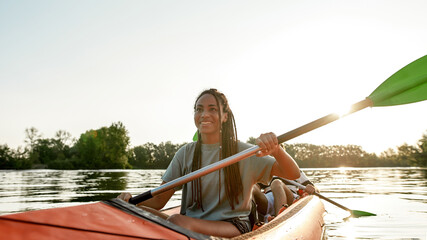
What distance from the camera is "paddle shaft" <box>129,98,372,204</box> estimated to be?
2400 mm

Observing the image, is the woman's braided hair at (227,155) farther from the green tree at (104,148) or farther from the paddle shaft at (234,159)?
the green tree at (104,148)

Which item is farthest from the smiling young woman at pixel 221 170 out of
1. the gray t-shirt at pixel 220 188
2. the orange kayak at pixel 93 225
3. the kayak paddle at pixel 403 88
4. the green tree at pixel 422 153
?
the green tree at pixel 422 153

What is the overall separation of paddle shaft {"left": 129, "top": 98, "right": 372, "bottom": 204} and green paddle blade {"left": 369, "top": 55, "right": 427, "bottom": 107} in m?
0.37

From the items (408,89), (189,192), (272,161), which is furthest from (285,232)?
(408,89)

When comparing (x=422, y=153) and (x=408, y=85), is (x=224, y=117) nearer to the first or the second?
(x=408, y=85)

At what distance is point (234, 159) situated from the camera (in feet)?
7.90

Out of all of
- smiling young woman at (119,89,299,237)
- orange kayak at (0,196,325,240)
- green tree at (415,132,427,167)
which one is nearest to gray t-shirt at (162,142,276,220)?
smiling young woman at (119,89,299,237)

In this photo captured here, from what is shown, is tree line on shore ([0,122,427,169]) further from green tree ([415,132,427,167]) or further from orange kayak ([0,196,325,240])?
orange kayak ([0,196,325,240])

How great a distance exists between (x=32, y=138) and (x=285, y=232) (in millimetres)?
65883

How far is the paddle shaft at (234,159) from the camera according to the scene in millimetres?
2400

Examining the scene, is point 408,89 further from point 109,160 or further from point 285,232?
point 109,160

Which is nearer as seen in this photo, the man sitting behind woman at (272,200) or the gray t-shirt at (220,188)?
the gray t-shirt at (220,188)

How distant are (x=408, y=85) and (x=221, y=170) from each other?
2.14 m

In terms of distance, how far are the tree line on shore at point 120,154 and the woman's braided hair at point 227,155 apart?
52760mm
